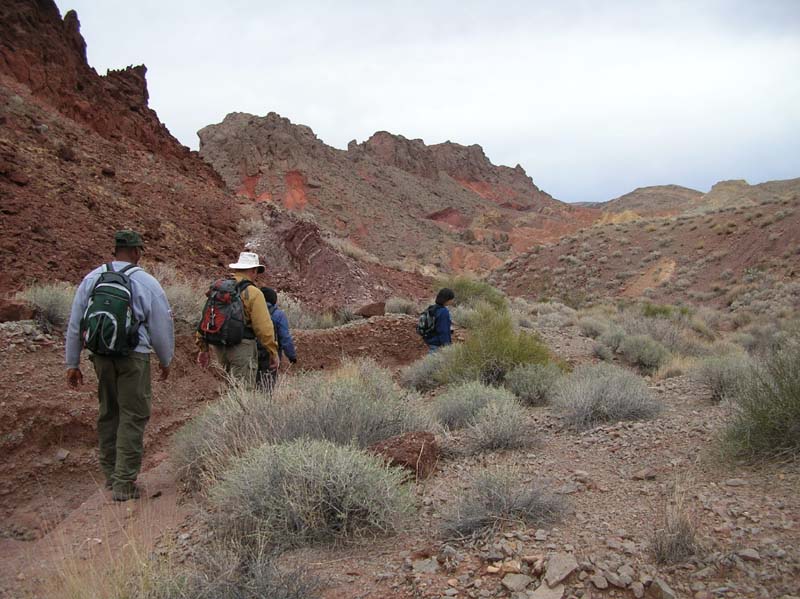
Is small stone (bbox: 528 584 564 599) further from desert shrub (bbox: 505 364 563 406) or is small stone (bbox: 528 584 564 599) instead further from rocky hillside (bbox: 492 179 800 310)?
rocky hillside (bbox: 492 179 800 310)

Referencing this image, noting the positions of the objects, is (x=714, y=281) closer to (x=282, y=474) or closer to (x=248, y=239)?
(x=248, y=239)

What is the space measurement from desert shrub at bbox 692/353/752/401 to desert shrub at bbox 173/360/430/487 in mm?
3045

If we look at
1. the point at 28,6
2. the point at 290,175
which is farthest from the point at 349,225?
the point at 28,6

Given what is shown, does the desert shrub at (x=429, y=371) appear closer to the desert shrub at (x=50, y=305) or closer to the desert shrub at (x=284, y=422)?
the desert shrub at (x=284, y=422)

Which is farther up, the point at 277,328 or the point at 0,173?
the point at 0,173

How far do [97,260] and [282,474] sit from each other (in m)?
8.56

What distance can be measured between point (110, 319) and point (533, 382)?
4864mm

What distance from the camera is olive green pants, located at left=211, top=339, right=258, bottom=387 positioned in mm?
5496

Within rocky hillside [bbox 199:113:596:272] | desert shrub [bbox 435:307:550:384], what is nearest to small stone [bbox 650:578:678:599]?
desert shrub [bbox 435:307:550:384]

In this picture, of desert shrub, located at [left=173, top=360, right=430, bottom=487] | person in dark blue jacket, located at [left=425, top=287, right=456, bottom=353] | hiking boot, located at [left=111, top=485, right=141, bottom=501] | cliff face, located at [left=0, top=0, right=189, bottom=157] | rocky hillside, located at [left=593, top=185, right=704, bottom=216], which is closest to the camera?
desert shrub, located at [left=173, top=360, right=430, bottom=487]

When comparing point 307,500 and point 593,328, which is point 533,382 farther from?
point 593,328

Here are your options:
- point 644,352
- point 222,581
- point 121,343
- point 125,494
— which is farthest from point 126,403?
point 644,352

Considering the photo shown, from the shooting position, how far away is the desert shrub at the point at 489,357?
326 inches

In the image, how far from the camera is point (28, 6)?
56.9 ft
